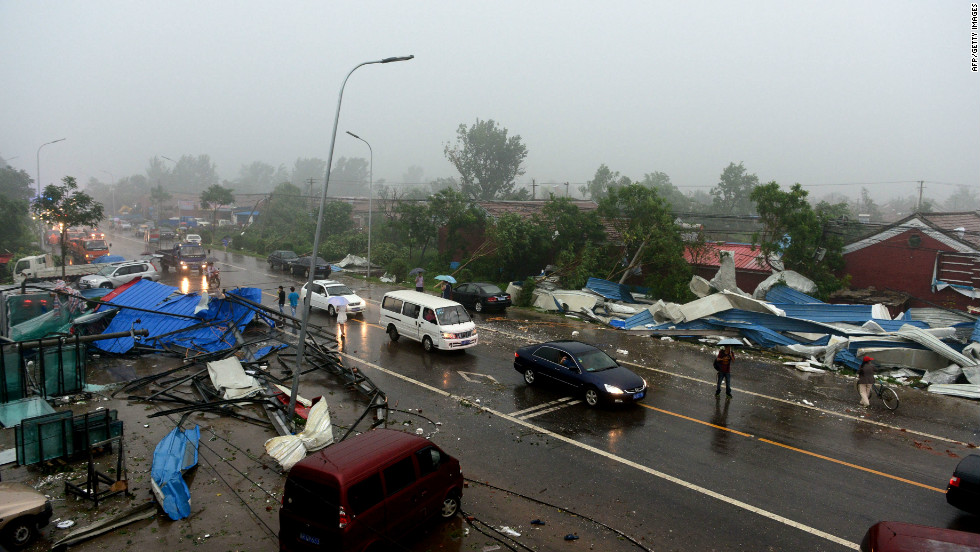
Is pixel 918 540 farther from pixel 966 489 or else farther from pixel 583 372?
pixel 583 372

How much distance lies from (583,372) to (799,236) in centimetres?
1725

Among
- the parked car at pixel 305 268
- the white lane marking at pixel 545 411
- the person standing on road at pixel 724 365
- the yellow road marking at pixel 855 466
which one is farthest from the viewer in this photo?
the parked car at pixel 305 268

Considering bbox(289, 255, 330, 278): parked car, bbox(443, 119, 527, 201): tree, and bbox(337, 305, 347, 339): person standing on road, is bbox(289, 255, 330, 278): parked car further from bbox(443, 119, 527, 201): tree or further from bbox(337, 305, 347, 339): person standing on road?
bbox(443, 119, 527, 201): tree

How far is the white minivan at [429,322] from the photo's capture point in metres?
18.6

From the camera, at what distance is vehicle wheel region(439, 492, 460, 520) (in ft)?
27.8

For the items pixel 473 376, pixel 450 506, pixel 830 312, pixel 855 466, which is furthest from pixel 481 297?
pixel 450 506

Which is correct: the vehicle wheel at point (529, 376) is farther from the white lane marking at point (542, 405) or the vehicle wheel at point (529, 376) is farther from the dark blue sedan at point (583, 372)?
Answer: the white lane marking at point (542, 405)

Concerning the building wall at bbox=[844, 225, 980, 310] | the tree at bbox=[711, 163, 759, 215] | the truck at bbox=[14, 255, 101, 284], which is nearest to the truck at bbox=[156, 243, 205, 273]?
the truck at bbox=[14, 255, 101, 284]

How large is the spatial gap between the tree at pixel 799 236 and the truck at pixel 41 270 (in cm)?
3721

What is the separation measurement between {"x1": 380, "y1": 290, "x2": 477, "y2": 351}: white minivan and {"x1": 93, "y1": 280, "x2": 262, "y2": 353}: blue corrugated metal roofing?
5217mm

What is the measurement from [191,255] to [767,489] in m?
40.6

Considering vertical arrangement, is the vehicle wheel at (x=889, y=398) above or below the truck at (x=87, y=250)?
below

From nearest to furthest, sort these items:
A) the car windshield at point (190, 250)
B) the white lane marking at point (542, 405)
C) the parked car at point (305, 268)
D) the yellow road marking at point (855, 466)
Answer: the yellow road marking at point (855, 466), the white lane marking at point (542, 405), the parked car at point (305, 268), the car windshield at point (190, 250)

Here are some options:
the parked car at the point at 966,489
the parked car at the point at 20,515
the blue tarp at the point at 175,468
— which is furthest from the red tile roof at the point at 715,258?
the parked car at the point at 20,515
